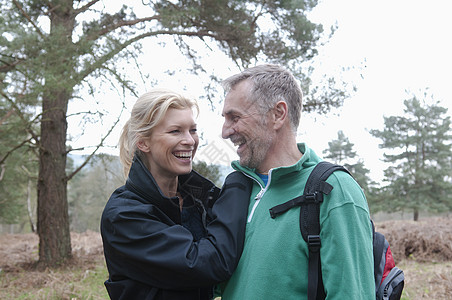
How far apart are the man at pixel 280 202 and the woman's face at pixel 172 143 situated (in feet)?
0.82

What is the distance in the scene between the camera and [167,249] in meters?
1.83

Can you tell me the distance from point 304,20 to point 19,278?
8402 millimetres

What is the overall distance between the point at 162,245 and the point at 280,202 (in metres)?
0.59

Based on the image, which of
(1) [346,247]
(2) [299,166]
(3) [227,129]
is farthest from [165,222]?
(1) [346,247]

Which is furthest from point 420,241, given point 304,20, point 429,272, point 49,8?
point 49,8

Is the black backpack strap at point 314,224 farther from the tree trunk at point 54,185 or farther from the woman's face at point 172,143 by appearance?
the tree trunk at point 54,185

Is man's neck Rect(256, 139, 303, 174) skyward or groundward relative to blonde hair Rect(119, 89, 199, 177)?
groundward

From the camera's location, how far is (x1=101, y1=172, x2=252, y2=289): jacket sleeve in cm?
181

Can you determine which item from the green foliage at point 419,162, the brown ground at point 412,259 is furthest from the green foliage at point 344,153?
the brown ground at point 412,259

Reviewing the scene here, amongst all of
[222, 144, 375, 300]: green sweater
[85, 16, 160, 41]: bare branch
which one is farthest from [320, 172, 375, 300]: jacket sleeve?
[85, 16, 160, 41]: bare branch

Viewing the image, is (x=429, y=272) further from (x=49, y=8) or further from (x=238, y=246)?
(x=49, y=8)

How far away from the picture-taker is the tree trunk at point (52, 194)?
9141mm

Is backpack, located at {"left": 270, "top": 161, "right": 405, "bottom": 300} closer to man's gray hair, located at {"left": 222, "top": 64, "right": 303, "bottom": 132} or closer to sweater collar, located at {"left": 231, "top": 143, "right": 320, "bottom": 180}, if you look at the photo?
sweater collar, located at {"left": 231, "top": 143, "right": 320, "bottom": 180}

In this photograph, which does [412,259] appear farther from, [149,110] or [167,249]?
[167,249]
